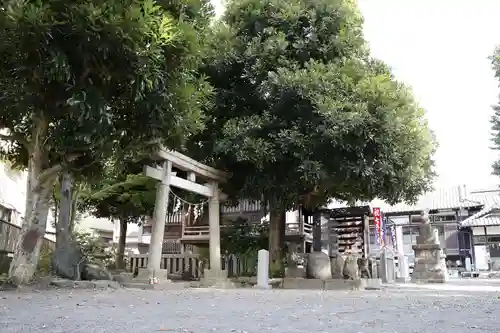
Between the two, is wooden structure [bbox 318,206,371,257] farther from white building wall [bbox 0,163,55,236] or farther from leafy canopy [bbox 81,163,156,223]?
white building wall [bbox 0,163,55,236]

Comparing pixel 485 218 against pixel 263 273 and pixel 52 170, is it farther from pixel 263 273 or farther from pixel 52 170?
pixel 52 170

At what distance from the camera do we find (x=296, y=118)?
1463 centimetres

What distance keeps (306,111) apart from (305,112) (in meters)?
0.06

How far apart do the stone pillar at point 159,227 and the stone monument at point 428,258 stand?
47.1 feet

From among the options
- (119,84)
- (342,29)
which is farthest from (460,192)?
(119,84)

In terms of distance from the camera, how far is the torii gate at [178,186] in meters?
13.2

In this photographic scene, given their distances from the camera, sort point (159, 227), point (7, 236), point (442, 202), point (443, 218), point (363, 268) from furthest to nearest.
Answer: point (442, 202) → point (443, 218) → point (363, 268) → point (7, 236) → point (159, 227)

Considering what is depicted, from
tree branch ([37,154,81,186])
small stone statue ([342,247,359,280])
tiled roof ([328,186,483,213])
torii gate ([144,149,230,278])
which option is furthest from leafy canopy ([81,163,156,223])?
tiled roof ([328,186,483,213])

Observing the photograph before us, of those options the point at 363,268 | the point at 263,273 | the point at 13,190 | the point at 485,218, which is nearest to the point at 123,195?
the point at 13,190

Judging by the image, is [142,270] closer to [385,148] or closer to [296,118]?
[296,118]

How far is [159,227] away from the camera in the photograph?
13305 millimetres

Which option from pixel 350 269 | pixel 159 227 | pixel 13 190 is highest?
pixel 13 190

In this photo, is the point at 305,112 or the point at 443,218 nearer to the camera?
the point at 305,112

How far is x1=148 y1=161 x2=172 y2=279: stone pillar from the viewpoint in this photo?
1301cm
